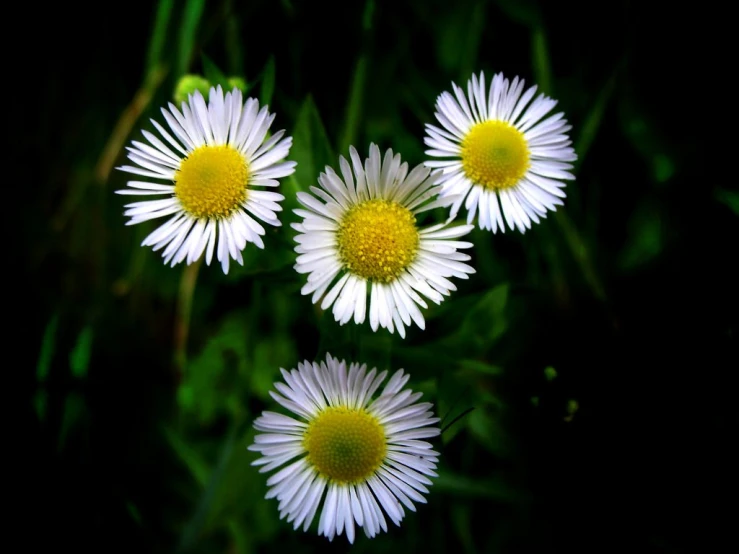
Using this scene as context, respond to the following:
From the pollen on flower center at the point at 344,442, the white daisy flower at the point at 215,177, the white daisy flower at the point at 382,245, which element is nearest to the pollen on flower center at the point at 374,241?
the white daisy flower at the point at 382,245

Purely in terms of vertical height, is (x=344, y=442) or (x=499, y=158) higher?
(x=499, y=158)

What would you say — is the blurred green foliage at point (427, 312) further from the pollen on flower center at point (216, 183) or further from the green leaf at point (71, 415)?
the pollen on flower center at point (216, 183)

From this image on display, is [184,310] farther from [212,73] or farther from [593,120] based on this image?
[593,120]

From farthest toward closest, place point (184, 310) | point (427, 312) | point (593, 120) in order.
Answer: point (184, 310)
point (593, 120)
point (427, 312)

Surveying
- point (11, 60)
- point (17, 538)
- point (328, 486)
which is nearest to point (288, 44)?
point (11, 60)

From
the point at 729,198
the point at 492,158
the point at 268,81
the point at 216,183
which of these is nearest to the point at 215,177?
the point at 216,183

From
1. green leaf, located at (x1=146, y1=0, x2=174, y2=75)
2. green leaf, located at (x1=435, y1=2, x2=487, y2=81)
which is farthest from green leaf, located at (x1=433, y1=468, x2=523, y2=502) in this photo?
green leaf, located at (x1=146, y1=0, x2=174, y2=75)

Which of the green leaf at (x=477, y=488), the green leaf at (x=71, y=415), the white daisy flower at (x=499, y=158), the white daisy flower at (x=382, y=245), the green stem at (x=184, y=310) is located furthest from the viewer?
the green stem at (x=184, y=310)
